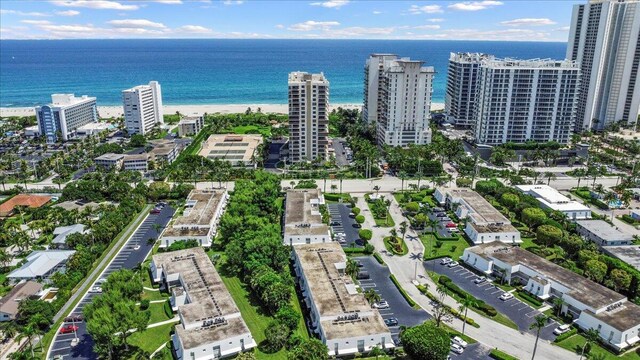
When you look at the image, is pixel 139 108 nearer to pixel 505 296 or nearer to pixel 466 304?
pixel 505 296

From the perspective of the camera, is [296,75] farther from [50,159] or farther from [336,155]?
[50,159]

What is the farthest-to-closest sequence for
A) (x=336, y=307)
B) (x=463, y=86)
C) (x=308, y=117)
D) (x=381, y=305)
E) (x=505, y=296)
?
(x=463, y=86) < (x=308, y=117) < (x=505, y=296) < (x=381, y=305) < (x=336, y=307)

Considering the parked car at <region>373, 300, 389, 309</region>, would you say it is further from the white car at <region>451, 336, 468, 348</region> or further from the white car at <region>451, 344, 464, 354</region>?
the white car at <region>451, 344, 464, 354</region>

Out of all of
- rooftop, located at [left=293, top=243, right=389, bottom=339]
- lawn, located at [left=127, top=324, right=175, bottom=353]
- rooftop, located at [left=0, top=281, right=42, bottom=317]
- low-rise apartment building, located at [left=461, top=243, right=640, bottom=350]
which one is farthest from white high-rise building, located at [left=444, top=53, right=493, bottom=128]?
rooftop, located at [left=0, top=281, right=42, bottom=317]

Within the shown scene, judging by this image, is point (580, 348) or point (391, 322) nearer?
point (580, 348)

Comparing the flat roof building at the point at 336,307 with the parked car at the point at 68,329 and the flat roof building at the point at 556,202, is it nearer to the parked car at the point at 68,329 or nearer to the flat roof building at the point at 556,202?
the parked car at the point at 68,329

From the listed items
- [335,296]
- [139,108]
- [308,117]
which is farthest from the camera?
[139,108]

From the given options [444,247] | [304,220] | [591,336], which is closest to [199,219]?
[304,220]

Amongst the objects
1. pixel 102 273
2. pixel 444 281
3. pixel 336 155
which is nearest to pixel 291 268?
pixel 444 281
